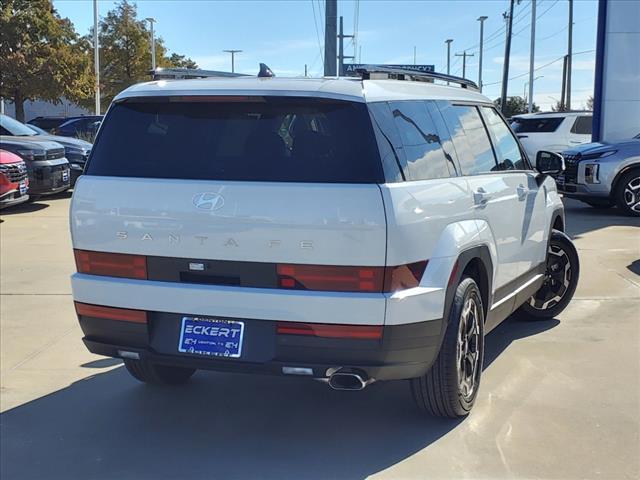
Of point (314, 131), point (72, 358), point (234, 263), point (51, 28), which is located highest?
point (51, 28)

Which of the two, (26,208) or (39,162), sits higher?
(39,162)

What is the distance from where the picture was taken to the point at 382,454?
3680mm

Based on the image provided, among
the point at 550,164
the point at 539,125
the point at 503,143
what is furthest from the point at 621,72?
the point at 503,143

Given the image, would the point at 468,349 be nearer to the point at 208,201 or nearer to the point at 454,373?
the point at 454,373

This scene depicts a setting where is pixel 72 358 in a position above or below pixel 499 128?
below

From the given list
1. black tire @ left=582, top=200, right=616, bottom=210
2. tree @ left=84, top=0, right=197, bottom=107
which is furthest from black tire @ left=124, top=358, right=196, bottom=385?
tree @ left=84, top=0, right=197, bottom=107

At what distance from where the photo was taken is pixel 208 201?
3414 mm

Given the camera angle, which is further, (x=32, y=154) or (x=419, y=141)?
(x=32, y=154)

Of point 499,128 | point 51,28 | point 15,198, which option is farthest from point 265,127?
point 51,28

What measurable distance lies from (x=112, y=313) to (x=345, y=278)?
4.09 feet

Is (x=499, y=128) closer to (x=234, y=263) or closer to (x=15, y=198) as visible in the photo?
(x=234, y=263)

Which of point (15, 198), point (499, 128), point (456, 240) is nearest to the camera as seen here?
point (456, 240)

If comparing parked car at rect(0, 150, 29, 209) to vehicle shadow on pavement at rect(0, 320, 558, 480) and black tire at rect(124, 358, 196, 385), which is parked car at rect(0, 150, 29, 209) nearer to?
vehicle shadow on pavement at rect(0, 320, 558, 480)

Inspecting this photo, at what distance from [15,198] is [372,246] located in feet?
32.7
